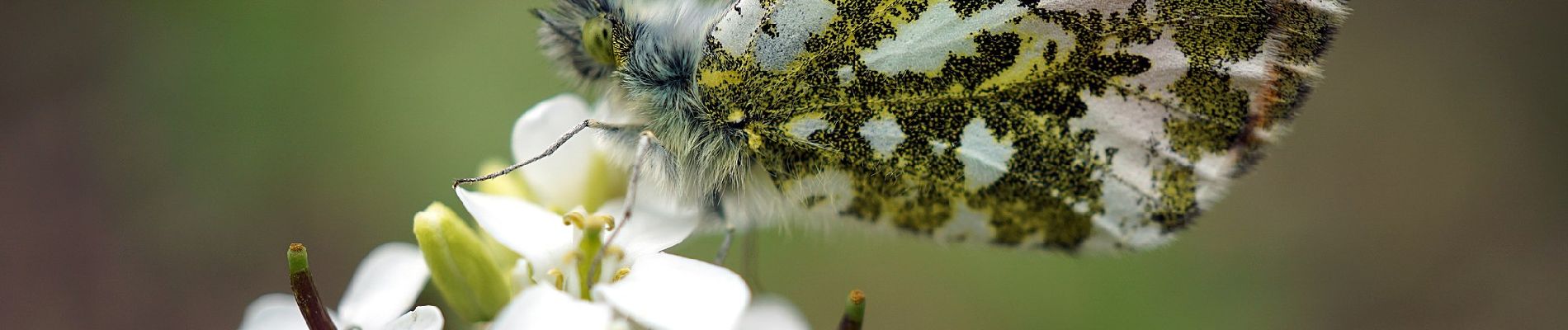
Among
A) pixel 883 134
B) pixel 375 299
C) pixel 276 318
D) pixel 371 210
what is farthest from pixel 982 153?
pixel 371 210

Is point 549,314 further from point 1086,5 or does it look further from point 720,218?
point 1086,5

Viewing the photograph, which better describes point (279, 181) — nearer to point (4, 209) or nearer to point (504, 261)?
point (4, 209)

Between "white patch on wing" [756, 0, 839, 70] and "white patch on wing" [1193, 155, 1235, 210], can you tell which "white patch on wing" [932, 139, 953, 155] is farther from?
"white patch on wing" [1193, 155, 1235, 210]

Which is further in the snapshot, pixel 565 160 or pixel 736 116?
pixel 565 160

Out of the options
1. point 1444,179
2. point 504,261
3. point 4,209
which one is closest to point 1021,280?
point 504,261

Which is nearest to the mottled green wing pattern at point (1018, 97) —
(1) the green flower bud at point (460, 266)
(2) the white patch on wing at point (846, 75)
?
(2) the white patch on wing at point (846, 75)

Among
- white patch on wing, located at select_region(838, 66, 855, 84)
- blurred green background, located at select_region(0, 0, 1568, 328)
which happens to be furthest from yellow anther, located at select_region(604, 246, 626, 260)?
blurred green background, located at select_region(0, 0, 1568, 328)

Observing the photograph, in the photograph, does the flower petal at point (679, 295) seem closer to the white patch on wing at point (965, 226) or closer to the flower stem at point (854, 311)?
the flower stem at point (854, 311)

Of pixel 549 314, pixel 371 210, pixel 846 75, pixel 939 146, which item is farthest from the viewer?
pixel 371 210
